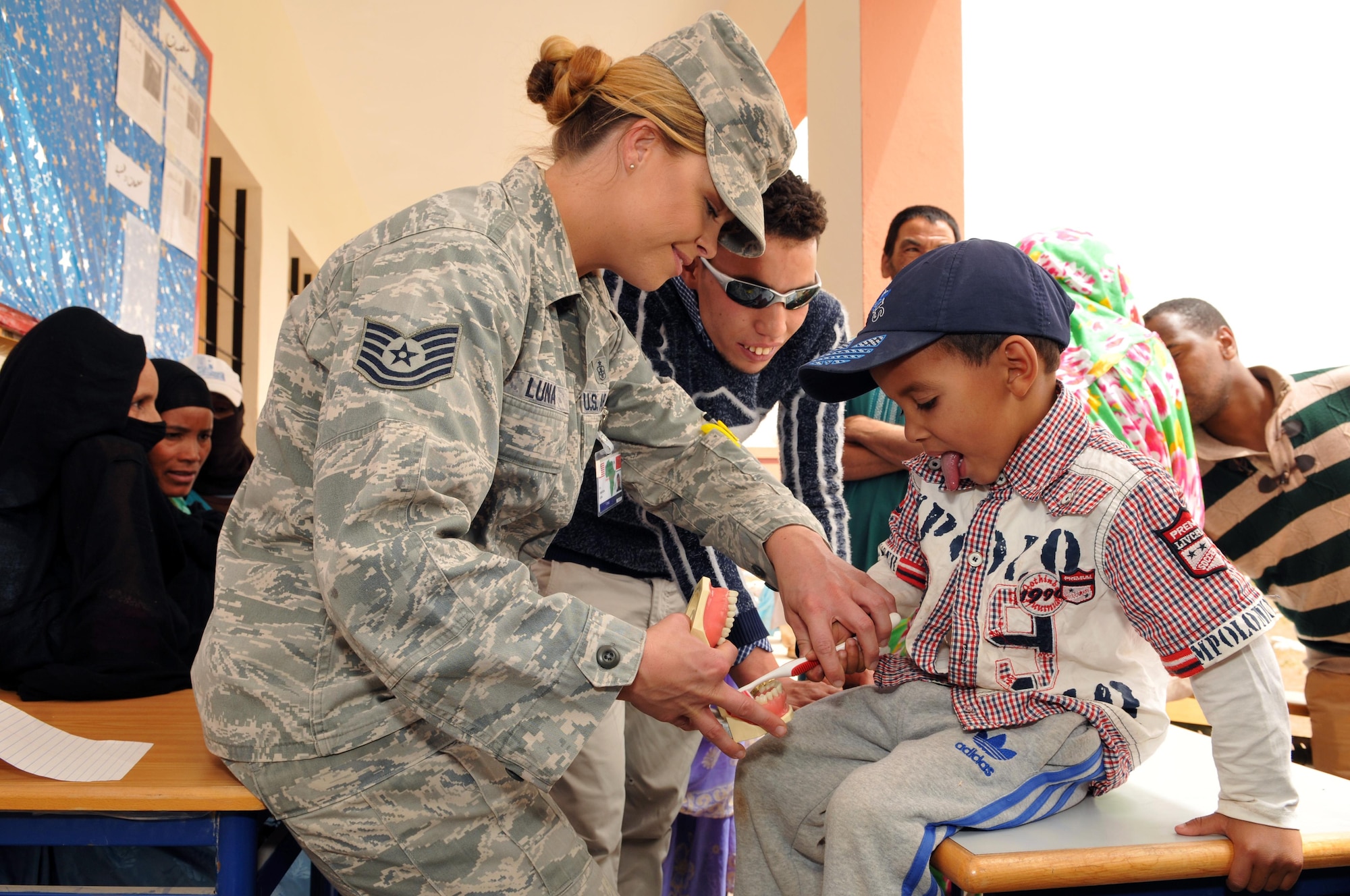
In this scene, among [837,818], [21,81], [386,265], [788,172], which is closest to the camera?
[386,265]

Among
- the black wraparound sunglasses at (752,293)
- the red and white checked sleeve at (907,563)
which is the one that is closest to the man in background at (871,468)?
the black wraparound sunglasses at (752,293)

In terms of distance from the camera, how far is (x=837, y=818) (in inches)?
44.5

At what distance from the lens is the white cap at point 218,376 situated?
3588 mm

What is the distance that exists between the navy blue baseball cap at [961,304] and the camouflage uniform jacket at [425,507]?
0.39 meters

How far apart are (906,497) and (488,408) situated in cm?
76

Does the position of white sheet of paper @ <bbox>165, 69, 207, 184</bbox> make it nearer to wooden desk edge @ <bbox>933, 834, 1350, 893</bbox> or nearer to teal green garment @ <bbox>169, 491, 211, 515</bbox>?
teal green garment @ <bbox>169, 491, 211, 515</bbox>

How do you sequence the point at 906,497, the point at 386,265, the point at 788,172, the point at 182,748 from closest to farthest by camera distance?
1. the point at 386,265
2. the point at 182,748
3. the point at 906,497
4. the point at 788,172

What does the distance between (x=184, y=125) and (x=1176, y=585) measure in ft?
14.2

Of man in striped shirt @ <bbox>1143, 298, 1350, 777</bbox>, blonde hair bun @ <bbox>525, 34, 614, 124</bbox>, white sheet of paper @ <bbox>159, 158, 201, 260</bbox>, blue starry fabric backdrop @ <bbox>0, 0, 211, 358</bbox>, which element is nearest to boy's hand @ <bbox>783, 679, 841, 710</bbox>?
blonde hair bun @ <bbox>525, 34, 614, 124</bbox>

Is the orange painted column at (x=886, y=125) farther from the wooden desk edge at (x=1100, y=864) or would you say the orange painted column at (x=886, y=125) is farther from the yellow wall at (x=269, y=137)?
the yellow wall at (x=269, y=137)

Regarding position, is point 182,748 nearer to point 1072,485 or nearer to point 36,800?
point 36,800

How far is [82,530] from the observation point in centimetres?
189

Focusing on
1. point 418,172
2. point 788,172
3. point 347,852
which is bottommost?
point 347,852

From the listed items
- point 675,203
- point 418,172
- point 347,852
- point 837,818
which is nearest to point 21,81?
point 675,203
